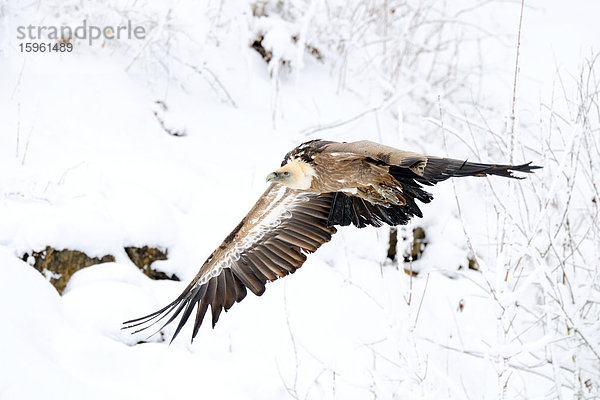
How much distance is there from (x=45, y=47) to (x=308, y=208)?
10.8 feet

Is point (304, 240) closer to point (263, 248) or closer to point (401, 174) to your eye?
point (263, 248)

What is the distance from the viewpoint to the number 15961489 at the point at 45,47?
5.29 m

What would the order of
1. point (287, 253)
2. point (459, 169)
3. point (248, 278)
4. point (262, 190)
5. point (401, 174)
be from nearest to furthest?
1. point (459, 169)
2. point (401, 174)
3. point (248, 278)
4. point (287, 253)
5. point (262, 190)

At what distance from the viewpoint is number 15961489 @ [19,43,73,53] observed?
5.29 metres

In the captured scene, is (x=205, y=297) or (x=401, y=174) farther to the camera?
(x=205, y=297)

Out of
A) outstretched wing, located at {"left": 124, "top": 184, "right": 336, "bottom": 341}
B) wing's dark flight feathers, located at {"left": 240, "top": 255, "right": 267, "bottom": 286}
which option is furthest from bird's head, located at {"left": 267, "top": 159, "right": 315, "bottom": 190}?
wing's dark flight feathers, located at {"left": 240, "top": 255, "right": 267, "bottom": 286}

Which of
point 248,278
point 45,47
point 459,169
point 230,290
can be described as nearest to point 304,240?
point 248,278

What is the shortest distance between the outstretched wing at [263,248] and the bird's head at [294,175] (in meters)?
0.41

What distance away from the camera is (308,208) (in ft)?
10.9

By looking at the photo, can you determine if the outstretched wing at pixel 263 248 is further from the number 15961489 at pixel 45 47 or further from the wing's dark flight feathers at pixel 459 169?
the number 15961489 at pixel 45 47

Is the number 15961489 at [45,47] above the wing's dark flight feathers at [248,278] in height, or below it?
above

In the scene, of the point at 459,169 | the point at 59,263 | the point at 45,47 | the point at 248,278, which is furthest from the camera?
the point at 45,47

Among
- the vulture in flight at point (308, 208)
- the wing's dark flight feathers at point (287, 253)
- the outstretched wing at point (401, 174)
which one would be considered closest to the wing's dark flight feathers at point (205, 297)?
the vulture in flight at point (308, 208)

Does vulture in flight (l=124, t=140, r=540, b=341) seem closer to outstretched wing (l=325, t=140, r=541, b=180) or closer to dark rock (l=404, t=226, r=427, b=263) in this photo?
outstretched wing (l=325, t=140, r=541, b=180)
